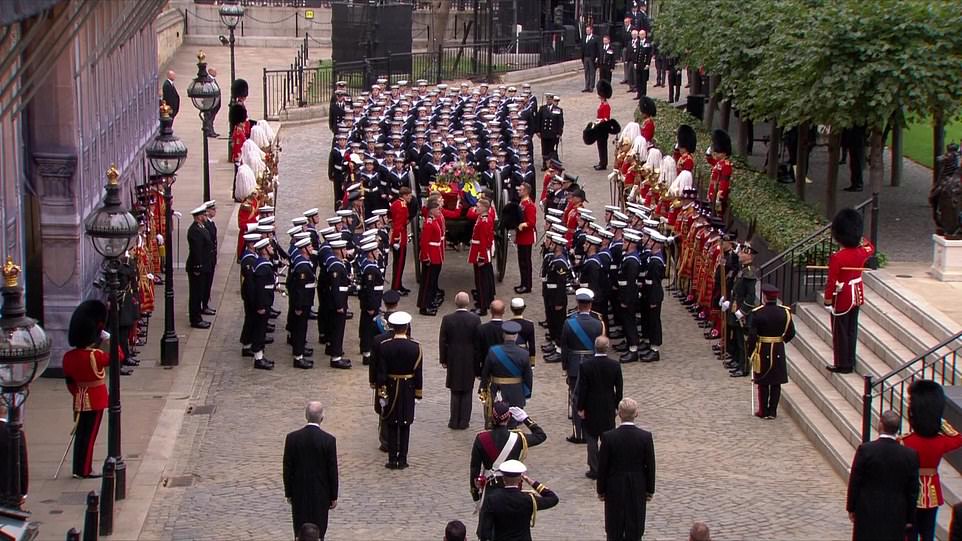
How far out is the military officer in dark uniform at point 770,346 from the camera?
58.6ft

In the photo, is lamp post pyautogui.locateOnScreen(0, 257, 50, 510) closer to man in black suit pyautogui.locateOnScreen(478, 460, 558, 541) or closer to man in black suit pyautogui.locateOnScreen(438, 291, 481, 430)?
man in black suit pyautogui.locateOnScreen(478, 460, 558, 541)

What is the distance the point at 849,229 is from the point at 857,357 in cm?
145

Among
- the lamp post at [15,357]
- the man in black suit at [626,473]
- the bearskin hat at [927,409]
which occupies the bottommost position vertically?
the man in black suit at [626,473]

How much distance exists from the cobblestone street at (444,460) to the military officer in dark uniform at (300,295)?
0.27 m

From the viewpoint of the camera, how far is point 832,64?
74.2 feet

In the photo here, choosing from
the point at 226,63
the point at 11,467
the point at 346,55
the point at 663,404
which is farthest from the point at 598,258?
the point at 226,63

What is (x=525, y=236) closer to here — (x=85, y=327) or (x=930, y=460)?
(x=85, y=327)

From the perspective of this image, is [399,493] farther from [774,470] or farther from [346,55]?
[346,55]

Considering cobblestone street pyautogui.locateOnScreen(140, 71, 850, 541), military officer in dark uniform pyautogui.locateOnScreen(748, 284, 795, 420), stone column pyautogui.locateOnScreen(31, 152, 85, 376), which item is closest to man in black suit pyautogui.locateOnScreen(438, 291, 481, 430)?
cobblestone street pyautogui.locateOnScreen(140, 71, 850, 541)

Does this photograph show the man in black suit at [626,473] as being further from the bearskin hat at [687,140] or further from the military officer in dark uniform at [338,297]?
the bearskin hat at [687,140]

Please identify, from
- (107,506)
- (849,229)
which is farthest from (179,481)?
(849,229)

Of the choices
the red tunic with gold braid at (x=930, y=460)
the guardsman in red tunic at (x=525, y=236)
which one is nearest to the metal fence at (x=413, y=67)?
the guardsman in red tunic at (x=525, y=236)

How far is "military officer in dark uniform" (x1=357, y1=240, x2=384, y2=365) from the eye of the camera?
66.1ft

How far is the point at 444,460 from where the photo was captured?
16828 mm
